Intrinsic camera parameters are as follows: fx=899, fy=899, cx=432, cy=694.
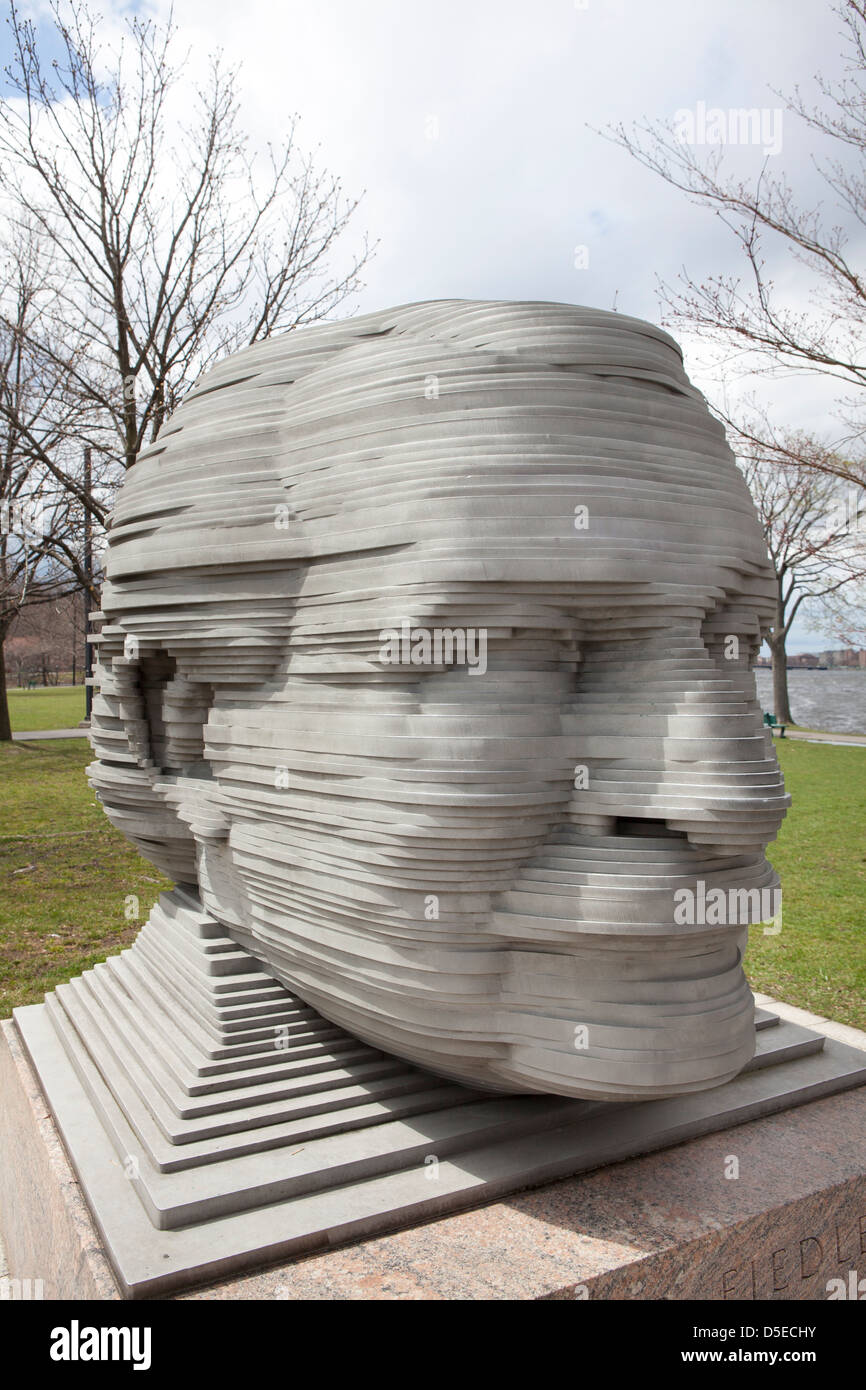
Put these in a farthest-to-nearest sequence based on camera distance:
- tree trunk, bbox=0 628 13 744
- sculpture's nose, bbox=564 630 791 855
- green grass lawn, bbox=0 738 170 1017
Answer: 1. tree trunk, bbox=0 628 13 744
2. green grass lawn, bbox=0 738 170 1017
3. sculpture's nose, bbox=564 630 791 855

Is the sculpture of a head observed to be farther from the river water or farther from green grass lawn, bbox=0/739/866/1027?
the river water

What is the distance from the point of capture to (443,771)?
157 inches

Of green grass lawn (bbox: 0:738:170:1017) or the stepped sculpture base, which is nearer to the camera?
the stepped sculpture base

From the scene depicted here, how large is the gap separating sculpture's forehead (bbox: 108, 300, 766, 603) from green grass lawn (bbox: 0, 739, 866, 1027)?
17.6 feet

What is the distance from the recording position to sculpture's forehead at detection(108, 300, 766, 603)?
13.2 ft

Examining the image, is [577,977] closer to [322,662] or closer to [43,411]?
[322,662]

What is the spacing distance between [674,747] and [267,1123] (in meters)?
2.78

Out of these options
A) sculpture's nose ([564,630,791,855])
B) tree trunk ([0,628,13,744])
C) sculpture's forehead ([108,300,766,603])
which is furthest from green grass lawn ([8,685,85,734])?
sculpture's nose ([564,630,791,855])

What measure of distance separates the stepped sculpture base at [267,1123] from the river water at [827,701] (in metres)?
24.1

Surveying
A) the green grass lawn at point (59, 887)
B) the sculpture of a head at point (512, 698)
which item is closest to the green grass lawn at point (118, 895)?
the green grass lawn at point (59, 887)

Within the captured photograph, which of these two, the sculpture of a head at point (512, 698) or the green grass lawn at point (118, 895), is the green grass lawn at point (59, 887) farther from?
the sculpture of a head at point (512, 698)
